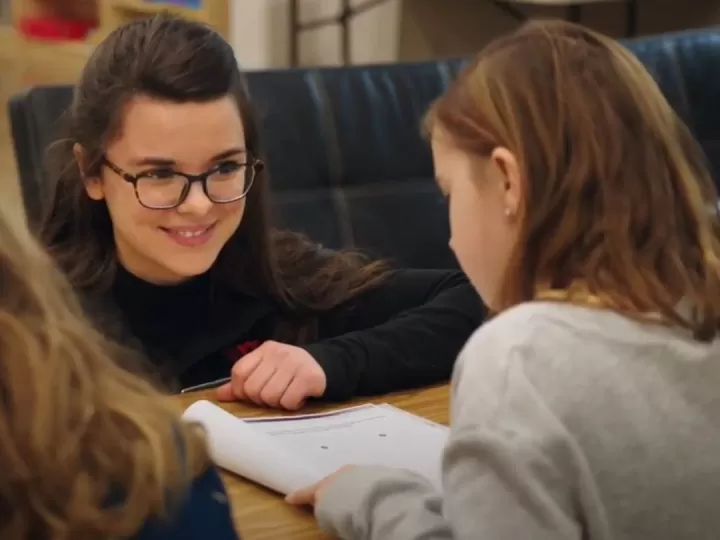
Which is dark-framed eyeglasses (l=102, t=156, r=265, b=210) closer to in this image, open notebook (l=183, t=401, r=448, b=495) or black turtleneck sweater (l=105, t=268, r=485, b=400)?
black turtleneck sweater (l=105, t=268, r=485, b=400)

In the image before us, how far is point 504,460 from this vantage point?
783 millimetres

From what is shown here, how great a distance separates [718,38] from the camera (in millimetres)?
2629

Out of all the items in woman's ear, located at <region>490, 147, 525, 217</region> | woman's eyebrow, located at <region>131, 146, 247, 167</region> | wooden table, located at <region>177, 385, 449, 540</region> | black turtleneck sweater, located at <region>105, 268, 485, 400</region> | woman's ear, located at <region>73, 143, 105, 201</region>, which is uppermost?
woman's ear, located at <region>490, 147, 525, 217</region>

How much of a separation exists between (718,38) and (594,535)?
208 centimetres

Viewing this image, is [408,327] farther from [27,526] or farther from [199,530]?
[27,526]

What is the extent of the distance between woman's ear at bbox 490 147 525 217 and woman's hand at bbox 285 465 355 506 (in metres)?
0.30

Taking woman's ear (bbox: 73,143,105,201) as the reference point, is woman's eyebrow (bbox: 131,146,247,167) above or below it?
above

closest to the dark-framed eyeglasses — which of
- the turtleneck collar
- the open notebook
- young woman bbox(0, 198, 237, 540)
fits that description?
the turtleneck collar

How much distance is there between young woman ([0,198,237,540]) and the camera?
636mm

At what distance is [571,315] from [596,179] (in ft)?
0.42

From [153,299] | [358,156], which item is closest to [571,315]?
[153,299]

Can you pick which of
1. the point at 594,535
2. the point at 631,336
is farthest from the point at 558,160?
the point at 594,535

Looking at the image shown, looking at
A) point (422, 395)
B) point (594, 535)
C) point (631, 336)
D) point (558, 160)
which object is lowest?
→ point (422, 395)

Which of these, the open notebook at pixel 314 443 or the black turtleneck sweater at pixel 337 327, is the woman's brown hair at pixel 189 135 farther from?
the open notebook at pixel 314 443
